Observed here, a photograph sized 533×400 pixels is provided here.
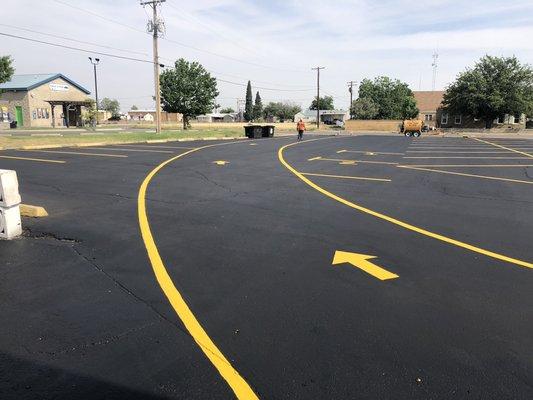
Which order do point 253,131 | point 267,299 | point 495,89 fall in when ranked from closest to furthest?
1. point 267,299
2. point 253,131
3. point 495,89

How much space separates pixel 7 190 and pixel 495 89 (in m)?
71.5

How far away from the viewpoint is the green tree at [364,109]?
286 feet

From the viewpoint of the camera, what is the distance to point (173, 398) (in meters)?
2.84

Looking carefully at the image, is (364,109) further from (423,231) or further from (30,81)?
(423,231)

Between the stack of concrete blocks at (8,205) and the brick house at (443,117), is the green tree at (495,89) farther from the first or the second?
the stack of concrete blocks at (8,205)

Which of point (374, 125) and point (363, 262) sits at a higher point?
point (374, 125)

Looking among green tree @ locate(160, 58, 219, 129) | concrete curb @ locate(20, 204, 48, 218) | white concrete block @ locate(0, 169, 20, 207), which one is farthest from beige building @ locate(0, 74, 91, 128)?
white concrete block @ locate(0, 169, 20, 207)

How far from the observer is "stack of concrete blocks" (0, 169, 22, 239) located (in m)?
5.99

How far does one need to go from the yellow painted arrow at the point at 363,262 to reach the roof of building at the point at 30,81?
198 ft

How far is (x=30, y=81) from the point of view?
58625 millimetres

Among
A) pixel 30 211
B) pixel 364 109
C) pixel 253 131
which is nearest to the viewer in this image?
pixel 30 211

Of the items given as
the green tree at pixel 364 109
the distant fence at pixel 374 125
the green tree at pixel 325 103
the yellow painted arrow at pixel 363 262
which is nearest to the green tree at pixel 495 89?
the distant fence at pixel 374 125

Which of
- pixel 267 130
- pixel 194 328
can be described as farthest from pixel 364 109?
pixel 194 328

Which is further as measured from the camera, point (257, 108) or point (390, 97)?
point (257, 108)
